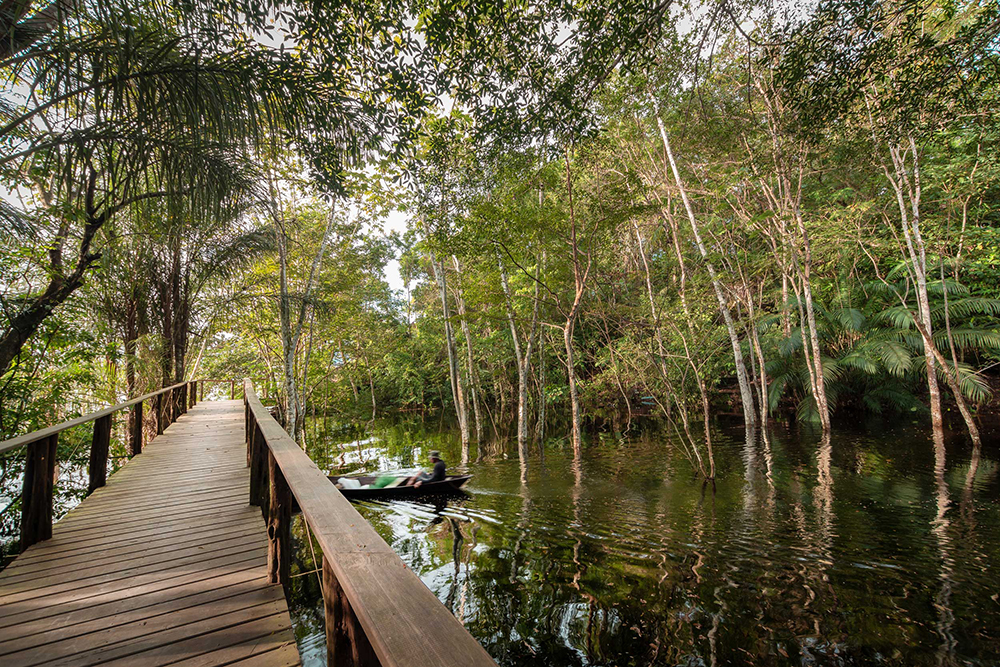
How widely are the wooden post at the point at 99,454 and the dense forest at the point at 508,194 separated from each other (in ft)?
4.53

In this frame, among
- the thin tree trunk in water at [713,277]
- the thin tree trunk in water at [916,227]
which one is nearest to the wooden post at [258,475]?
the thin tree trunk in water at [713,277]

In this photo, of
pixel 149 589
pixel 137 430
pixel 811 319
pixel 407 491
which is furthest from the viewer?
pixel 811 319

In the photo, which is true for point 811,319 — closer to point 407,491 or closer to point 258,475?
point 407,491

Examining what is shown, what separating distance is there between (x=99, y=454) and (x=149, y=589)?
306cm

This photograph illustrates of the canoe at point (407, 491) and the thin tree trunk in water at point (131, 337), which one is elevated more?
the thin tree trunk in water at point (131, 337)

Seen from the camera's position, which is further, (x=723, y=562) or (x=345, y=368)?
(x=345, y=368)

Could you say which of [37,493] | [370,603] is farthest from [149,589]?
[370,603]

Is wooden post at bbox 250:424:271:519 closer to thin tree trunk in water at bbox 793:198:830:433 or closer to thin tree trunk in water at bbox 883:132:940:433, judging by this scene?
thin tree trunk in water at bbox 793:198:830:433

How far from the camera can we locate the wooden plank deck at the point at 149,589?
201 cm

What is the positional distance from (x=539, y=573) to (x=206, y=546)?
3225 mm

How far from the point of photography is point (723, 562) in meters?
4.87

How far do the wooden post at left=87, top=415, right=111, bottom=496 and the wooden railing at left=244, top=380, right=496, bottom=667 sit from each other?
3697mm

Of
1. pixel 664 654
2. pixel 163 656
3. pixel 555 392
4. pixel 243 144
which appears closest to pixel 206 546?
pixel 163 656

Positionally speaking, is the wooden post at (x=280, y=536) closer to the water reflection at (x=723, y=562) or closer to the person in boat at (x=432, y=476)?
the water reflection at (x=723, y=562)
